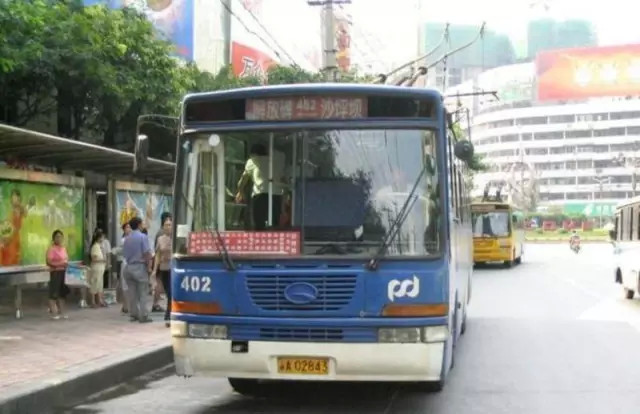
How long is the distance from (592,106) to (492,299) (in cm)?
10904

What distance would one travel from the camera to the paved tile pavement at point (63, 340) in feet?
27.9

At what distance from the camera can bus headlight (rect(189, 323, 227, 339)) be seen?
6699 millimetres

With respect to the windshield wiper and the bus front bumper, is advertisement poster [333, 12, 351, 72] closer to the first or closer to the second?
the windshield wiper

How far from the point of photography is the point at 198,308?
6805 millimetres

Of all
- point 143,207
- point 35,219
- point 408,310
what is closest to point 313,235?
point 408,310

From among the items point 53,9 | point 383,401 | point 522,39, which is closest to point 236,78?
point 53,9

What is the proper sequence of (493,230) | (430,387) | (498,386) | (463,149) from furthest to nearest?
(493,230)
(498,386)
(430,387)
(463,149)

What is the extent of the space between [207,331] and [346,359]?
1.19m

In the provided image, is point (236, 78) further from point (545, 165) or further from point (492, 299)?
point (545, 165)

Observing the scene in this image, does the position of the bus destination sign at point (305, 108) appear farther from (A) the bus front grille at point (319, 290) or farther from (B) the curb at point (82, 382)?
(B) the curb at point (82, 382)

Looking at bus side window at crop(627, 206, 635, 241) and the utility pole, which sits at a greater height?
the utility pole

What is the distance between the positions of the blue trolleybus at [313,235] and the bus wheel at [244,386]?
1176 mm

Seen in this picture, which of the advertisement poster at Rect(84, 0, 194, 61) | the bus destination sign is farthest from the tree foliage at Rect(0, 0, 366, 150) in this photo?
the bus destination sign

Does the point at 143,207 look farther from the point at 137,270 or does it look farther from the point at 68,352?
the point at 68,352
